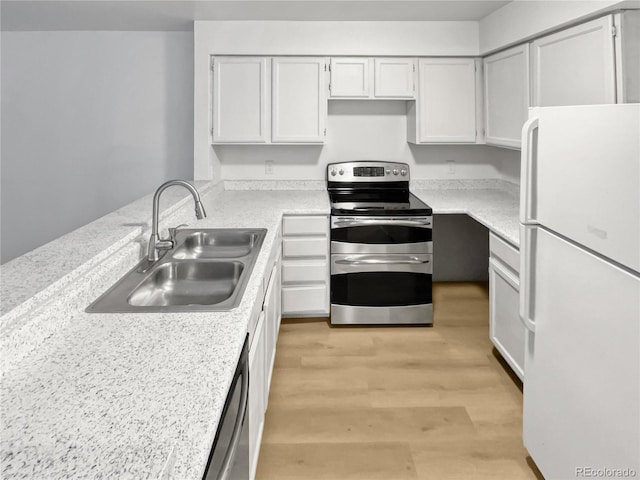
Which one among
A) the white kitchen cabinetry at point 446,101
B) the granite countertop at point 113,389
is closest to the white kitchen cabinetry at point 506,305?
the white kitchen cabinetry at point 446,101

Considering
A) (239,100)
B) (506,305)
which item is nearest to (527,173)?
(506,305)

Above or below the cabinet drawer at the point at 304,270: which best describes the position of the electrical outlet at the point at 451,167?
above

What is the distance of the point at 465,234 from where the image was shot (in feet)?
14.1

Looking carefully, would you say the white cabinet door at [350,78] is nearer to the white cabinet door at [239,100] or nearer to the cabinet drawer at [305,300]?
the white cabinet door at [239,100]

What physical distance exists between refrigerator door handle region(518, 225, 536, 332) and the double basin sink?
3.46 ft

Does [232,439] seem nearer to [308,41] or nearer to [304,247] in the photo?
[304,247]

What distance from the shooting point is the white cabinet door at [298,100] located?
369 cm

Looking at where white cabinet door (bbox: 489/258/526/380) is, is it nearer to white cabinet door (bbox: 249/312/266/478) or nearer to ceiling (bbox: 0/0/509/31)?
white cabinet door (bbox: 249/312/266/478)

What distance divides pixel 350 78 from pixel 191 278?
2393 mm

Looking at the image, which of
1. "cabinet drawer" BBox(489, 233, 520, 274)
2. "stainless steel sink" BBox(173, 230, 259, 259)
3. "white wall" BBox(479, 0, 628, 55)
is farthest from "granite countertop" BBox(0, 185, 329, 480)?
"white wall" BBox(479, 0, 628, 55)

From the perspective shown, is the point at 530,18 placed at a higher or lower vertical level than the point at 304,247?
higher

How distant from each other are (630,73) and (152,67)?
3.61 m

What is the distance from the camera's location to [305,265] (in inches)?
135

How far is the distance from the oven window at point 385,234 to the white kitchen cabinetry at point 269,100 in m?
0.90
